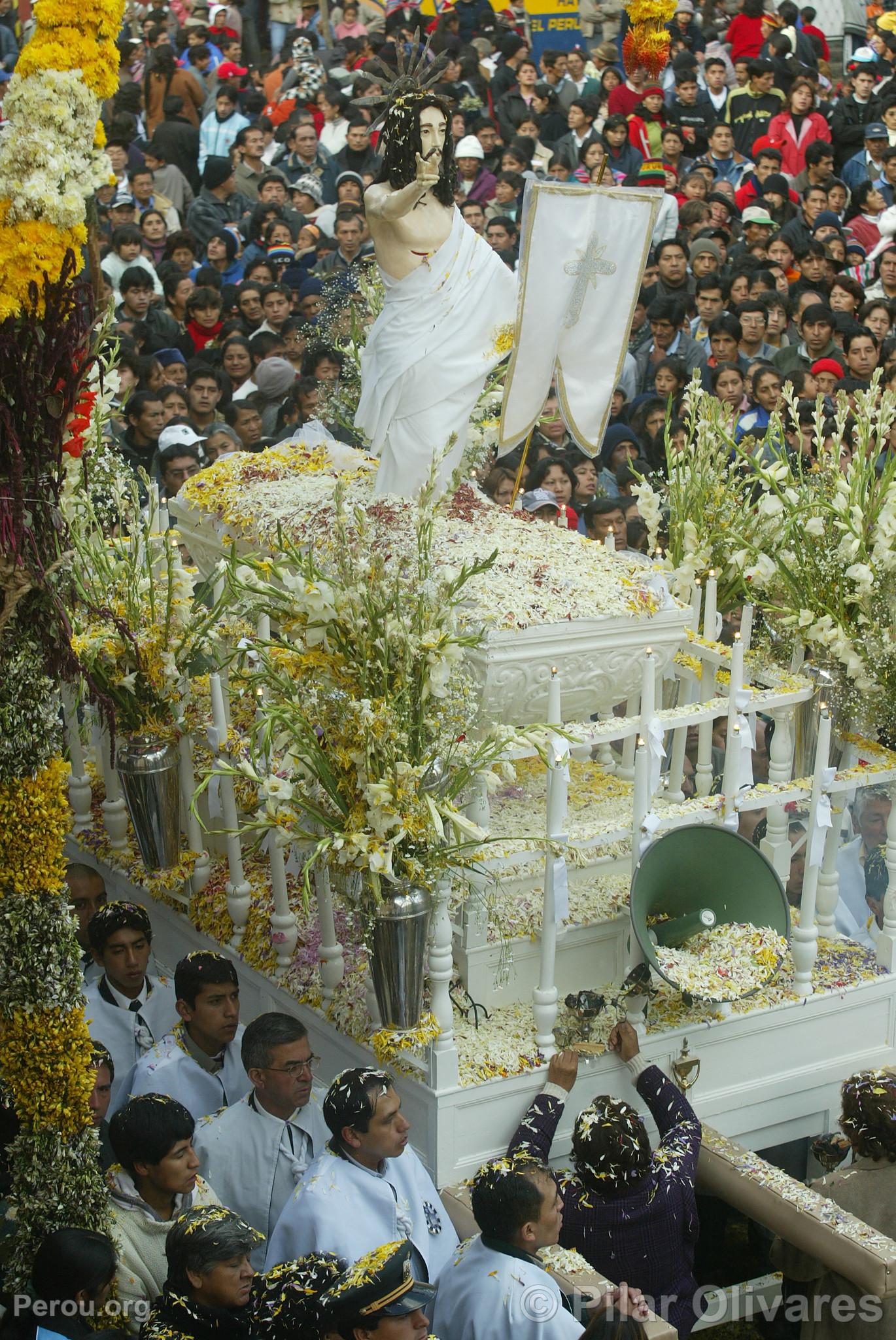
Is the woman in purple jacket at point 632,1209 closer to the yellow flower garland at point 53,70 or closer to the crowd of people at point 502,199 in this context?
the yellow flower garland at point 53,70

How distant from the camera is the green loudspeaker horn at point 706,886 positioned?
4914mm

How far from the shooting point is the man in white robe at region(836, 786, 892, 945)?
19.3 feet

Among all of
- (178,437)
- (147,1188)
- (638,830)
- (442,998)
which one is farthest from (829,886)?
(178,437)

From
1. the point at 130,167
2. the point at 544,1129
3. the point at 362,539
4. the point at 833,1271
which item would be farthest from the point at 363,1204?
the point at 130,167

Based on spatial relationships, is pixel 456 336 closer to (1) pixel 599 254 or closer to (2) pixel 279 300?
(1) pixel 599 254

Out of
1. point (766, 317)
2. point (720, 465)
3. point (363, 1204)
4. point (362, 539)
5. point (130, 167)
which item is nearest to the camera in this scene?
point (363, 1204)

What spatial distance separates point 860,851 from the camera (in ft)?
19.4

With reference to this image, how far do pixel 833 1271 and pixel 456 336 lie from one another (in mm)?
3308

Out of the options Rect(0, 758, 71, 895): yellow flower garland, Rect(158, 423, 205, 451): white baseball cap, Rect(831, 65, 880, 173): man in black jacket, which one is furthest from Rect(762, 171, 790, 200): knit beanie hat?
Rect(0, 758, 71, 895): yellow flower garland

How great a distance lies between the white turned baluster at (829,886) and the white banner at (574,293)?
1.85m

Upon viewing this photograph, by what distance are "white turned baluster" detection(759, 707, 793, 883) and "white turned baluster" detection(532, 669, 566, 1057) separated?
40.4 inches

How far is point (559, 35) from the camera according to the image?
1609 cm

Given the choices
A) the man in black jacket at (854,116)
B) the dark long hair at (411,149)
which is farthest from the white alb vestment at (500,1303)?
the man in black jacket at (854,116)

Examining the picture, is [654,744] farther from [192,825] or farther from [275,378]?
[275,378]
